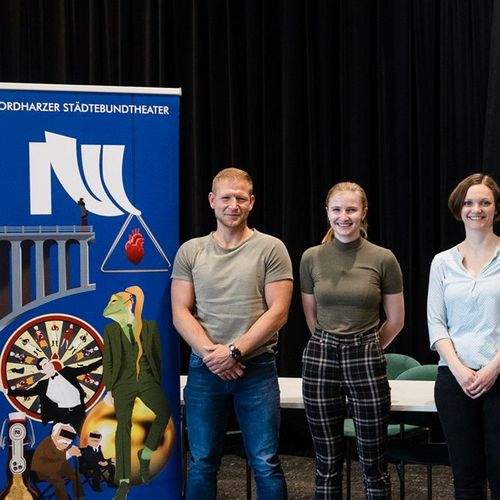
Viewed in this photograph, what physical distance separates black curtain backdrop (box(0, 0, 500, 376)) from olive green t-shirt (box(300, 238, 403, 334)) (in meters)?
2.28

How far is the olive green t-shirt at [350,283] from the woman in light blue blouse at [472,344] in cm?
21

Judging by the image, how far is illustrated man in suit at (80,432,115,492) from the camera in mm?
3217

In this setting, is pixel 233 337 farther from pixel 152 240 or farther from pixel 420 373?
pixel 420 373

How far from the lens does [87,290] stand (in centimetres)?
323

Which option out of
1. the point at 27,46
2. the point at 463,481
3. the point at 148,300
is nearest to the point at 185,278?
the point at 148,300

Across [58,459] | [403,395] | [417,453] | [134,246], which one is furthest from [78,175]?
[417,453]

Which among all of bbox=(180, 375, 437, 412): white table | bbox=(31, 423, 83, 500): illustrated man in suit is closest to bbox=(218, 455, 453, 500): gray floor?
bbox=(180, 375, 437, 412): white table

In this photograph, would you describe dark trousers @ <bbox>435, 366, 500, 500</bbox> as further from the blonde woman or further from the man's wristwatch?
the man's wristwatch

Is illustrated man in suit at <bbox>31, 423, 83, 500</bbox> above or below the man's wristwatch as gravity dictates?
below

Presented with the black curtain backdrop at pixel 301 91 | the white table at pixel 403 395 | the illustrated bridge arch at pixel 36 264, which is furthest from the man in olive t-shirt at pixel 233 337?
the black curtain backdrop at pixel 301 91

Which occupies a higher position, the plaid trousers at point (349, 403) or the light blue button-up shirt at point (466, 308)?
the light blue button-up shirt at point (466, 308)

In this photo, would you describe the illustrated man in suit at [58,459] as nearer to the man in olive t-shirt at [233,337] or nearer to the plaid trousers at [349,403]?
the man in olive t-shirt at [233,337]

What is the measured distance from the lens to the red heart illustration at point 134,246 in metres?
3.26

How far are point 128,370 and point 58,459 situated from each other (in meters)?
0.41
